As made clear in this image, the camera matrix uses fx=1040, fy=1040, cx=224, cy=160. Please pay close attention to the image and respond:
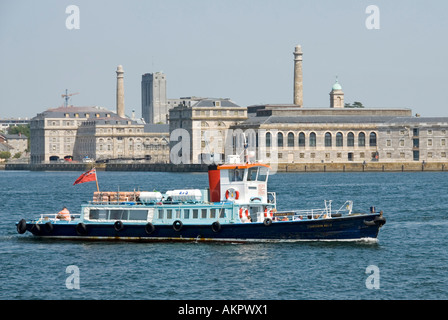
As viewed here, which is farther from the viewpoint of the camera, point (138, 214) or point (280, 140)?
point (280, 140)

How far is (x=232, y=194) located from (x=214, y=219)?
1.88m

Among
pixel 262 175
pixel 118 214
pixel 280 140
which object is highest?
pixel 280 140

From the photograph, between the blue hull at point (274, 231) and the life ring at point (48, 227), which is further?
the life ring at point (48, 227)

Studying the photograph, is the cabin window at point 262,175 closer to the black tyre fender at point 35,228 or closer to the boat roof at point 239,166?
the boat roof at point 239,166

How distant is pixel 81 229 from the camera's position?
57.8m

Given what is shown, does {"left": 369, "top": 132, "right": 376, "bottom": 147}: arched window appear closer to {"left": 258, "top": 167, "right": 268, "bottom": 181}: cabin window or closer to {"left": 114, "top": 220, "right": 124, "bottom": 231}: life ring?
{"left": 258, "top": 167, "right": 268, "bottom": 181}: cabin window

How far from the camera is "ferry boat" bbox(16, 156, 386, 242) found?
181 feet

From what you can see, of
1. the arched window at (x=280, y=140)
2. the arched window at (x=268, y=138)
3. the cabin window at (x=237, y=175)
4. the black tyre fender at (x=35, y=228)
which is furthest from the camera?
the arched window at (x=280, y=140)

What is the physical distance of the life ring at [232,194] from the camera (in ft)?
187

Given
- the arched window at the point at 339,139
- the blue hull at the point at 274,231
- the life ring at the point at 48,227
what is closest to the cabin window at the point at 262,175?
the blue hull at the point at 274,231

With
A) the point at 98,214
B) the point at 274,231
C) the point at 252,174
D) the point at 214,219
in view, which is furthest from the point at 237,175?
the point at 98,214

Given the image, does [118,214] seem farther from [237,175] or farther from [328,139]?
[328,139]

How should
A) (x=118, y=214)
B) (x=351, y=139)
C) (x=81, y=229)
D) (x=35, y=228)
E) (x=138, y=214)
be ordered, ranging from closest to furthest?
(x=138, y=214)
(x=81, y=229)
(x=118, y=214)
(x=35, y=228)
(x=351, y=139)
